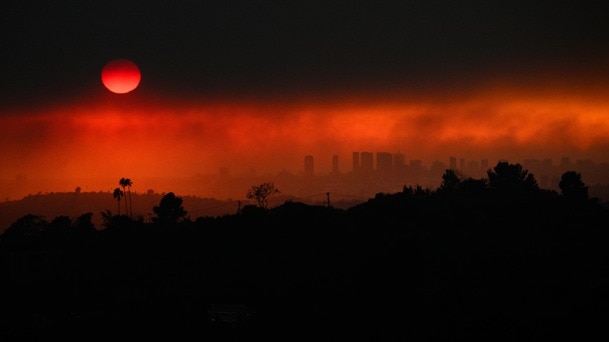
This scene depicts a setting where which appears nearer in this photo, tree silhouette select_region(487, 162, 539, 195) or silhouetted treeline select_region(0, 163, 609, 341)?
silhouetted treeline select_region(0, 163, 609, 341)

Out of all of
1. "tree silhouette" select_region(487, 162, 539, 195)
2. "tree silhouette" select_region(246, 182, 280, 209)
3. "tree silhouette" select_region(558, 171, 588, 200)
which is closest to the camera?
"tree silhouette" select_region(558, 171, 588, 200)

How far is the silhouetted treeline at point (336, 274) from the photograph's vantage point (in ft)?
182

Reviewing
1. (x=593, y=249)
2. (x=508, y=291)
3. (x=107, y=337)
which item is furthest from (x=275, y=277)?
(x=593, y=249)

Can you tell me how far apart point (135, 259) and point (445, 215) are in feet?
169

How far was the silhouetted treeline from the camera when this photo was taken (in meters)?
55.3

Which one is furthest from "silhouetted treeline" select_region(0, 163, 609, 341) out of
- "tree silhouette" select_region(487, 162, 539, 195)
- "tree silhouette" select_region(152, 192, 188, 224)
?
"tree silhouette" select_region(487, 162, 539, 195)

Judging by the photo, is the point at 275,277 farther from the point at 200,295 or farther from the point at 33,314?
the point at 33,314

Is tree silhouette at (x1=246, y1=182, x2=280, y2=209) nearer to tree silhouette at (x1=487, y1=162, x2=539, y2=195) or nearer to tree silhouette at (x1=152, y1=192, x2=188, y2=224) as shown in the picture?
tree silhouette at (x1=152, y1=192, x2=188, y2=224)

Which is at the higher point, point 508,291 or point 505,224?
point 505,224

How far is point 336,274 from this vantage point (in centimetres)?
7062

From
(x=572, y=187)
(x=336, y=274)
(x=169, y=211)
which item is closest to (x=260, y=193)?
(x=169, y=211)

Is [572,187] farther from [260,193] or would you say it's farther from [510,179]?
[260,193]

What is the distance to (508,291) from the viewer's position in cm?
6178

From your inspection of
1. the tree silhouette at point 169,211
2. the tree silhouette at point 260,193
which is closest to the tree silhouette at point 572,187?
the tree silhouette at point 260,193
